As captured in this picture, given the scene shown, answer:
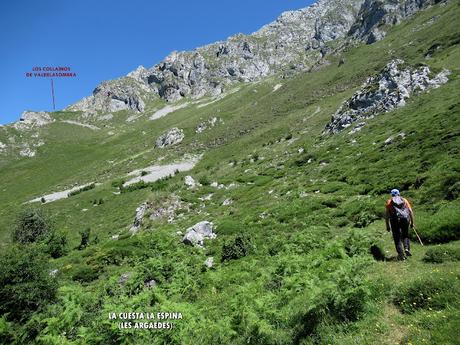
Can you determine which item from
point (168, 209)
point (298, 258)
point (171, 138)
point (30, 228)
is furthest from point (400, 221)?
point (171, 138)

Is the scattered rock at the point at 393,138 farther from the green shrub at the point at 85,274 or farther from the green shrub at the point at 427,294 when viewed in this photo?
the green shrub at the point at 85,274

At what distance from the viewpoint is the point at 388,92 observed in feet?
200

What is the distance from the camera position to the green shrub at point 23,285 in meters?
17.4

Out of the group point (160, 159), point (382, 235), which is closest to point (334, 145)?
point (382, 235)

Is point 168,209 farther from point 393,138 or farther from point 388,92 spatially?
point 388,92

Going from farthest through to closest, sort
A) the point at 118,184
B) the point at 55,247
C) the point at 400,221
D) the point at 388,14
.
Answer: the point at 388,14 → the point at 118,184 → the point at 55,247 → the point at 400,221

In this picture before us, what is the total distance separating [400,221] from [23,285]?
18.6 meters

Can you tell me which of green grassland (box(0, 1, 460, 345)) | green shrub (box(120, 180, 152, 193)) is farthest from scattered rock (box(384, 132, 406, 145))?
green shrub (box(120, 180, 152, 193))

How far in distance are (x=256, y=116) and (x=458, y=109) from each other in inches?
3807

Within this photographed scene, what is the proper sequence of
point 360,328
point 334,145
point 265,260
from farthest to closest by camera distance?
point 334,145 → point 265,260 → point 360,328

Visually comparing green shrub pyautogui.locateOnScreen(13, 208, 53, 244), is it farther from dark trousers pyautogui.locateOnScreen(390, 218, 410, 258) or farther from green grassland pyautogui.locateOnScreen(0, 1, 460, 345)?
dark trousers pyautogui.locateOnScreen(390, 218, 410, 258)

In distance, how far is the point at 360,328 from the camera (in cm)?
795

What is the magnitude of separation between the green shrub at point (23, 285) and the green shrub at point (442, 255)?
17.7m

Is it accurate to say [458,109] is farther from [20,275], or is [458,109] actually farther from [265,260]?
[20,275]
